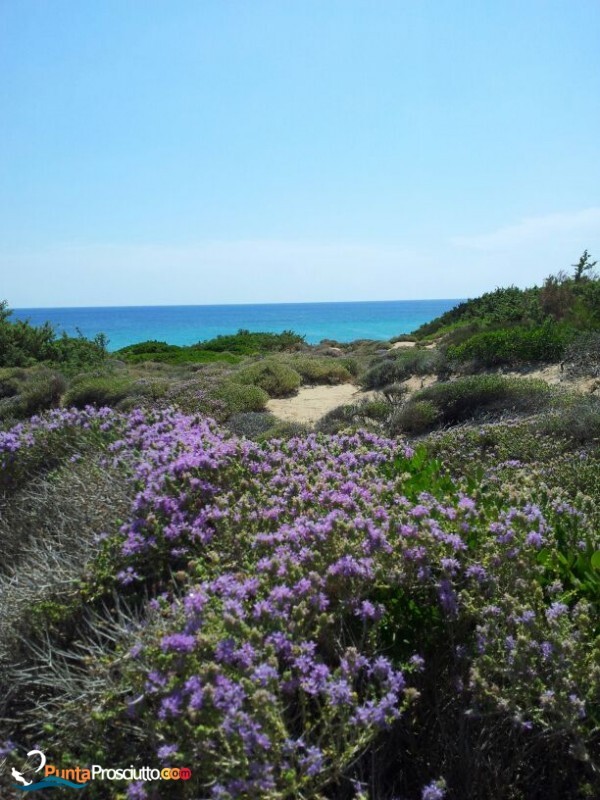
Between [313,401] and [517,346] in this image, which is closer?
[517,346]

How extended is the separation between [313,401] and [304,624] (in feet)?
38.0

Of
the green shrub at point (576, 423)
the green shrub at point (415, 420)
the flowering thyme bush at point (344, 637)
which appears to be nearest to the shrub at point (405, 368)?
the green shrub at point (415, 420)

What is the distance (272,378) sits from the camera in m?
14.6

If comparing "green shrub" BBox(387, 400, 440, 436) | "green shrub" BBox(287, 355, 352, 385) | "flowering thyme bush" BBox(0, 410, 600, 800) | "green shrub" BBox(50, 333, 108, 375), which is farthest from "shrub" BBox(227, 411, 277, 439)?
"green shrub" BBox(50, 333, 108, 375)

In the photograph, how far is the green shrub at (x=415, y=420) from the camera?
32.0 ft

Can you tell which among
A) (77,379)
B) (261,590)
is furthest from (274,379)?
(261,590)

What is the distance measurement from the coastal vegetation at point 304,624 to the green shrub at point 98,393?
945 centimetres

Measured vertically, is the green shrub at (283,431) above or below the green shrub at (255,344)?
below

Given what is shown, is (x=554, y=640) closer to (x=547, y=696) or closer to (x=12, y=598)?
(x=547, y=696)

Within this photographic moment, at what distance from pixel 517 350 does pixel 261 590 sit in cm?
1086

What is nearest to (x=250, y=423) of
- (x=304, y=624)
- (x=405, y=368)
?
(x=405, y=368)

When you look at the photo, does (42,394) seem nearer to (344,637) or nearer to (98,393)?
(98,393)

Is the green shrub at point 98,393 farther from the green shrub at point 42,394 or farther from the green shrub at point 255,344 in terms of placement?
the green shrub at point 255,344

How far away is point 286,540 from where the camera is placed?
2.79m
